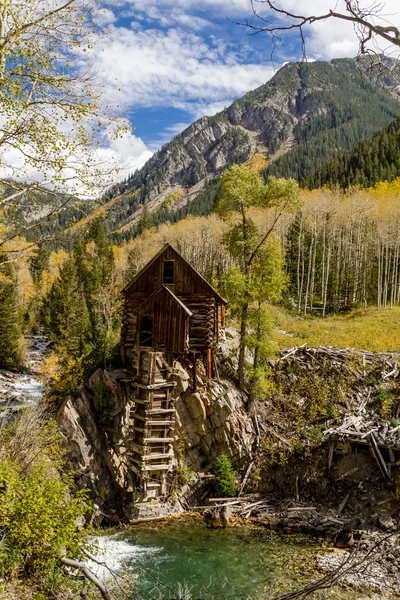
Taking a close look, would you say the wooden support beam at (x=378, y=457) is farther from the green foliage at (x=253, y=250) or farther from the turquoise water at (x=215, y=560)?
the green foliage at (x=253, y=250)

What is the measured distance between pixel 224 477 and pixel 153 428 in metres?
4.52

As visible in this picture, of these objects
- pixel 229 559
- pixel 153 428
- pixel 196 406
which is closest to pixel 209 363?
pixel 196 406

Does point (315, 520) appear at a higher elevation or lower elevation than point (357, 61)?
lower

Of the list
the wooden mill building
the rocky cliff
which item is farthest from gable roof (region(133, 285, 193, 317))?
the rocky cliff

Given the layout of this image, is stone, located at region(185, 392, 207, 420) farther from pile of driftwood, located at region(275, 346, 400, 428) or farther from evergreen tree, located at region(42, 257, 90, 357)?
evergreen tree, located at region(42, 257, 90, 357)

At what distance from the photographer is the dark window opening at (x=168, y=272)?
2434 centimetres

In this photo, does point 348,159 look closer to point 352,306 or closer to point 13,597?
point 352,306

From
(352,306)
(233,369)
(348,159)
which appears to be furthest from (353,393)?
(348,159)

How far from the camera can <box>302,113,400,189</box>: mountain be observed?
288 ft

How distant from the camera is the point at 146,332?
23844 millimetres

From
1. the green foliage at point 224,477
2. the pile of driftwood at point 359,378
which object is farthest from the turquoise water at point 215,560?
the pile of driftwood at point 359,378

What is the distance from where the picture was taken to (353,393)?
78.8 feet

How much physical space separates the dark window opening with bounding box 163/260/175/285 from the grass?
20.1 ft

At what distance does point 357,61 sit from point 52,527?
10.7m
